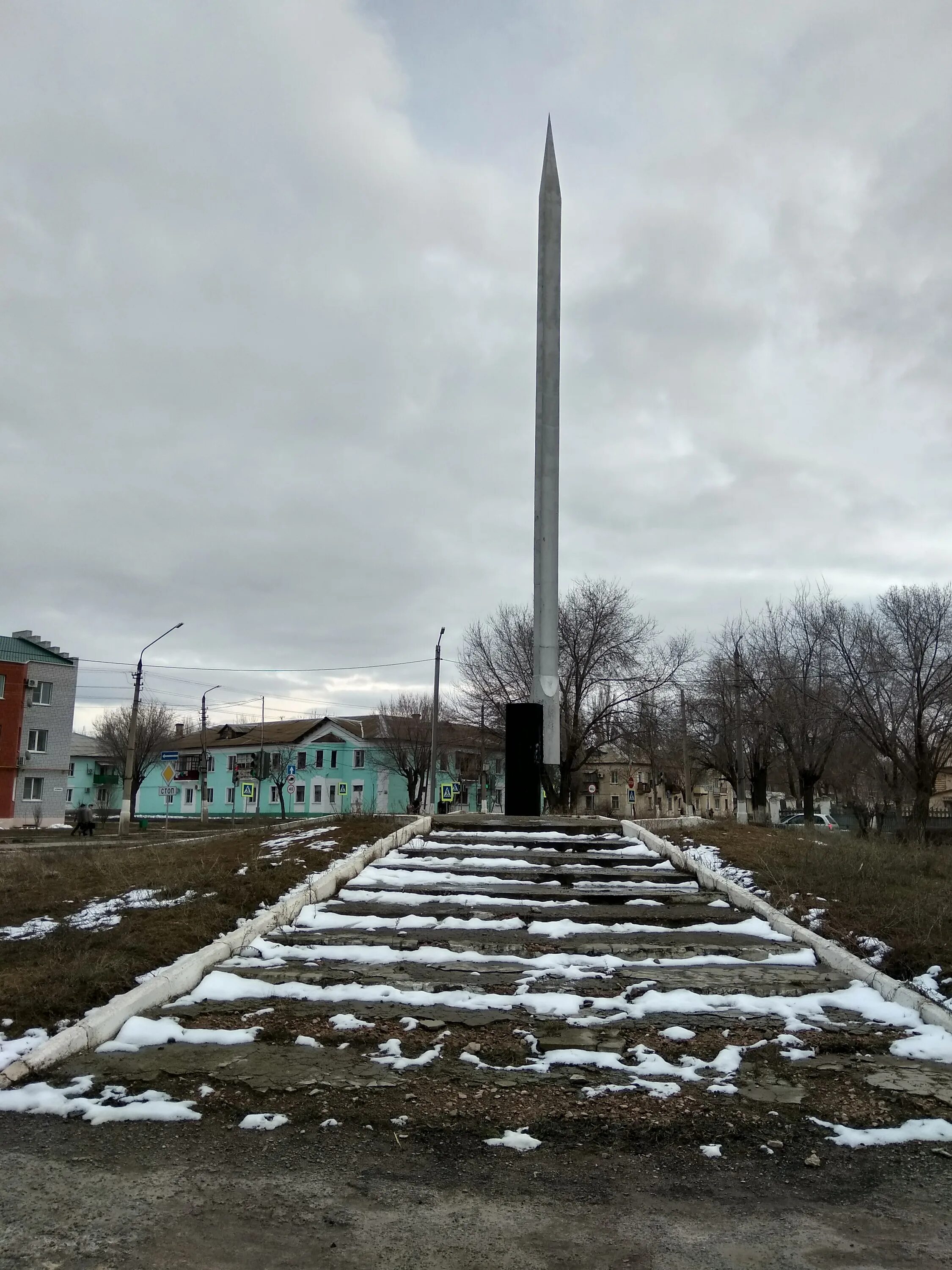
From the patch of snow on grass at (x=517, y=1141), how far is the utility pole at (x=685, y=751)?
2694cm

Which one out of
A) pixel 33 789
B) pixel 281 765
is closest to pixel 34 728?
pixel 33 789

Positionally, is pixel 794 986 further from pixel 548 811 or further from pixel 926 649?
pixel 926 649

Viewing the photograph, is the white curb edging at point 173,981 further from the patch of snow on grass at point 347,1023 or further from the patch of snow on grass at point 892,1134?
the patch of snow on grass at point 892,1134

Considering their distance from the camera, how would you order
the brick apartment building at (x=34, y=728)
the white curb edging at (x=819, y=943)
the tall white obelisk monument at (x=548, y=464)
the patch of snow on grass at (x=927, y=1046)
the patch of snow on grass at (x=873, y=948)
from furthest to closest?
the brick apartment building at (x=34, y=728) < the tall white obelisk monument at (x=548, y=464) < the patch of snow on grass at (x=873, y=948) < the white curb edging at (x=819, y=943) < the patch of snow on grass at (x=927, y=1046)

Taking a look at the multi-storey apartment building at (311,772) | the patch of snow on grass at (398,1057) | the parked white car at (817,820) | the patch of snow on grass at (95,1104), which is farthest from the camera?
the multi-storey apartment building at (311,772)

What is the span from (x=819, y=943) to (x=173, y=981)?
4207mm

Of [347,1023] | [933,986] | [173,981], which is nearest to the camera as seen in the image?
[347,1023]

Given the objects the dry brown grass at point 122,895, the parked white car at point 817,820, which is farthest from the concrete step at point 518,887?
the parked white car at point 817,820

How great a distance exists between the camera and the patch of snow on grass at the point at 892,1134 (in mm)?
3559

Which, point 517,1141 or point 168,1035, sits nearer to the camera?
point 517,1141

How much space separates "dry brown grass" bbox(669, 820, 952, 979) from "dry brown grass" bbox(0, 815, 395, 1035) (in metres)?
4.06

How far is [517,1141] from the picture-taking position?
11.6ft

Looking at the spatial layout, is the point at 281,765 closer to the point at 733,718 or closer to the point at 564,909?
the point at 733,718

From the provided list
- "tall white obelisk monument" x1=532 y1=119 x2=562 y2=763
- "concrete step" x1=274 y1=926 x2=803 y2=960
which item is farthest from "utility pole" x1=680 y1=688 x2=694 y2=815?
"concrete step" x1=274 y1=926 x2=803 y2=960
